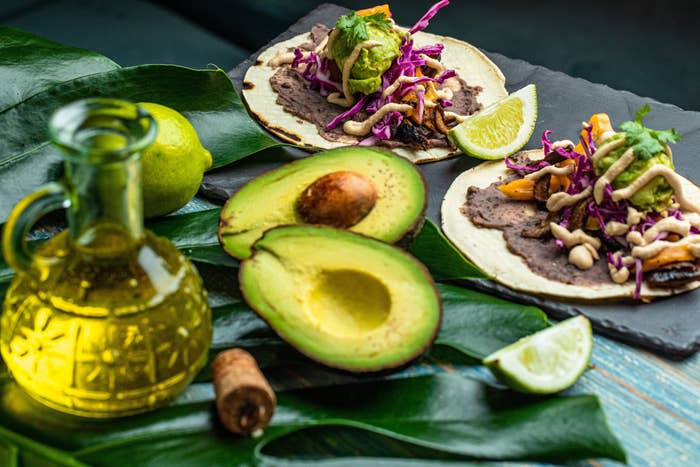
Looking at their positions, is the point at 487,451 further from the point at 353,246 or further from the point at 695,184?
the point at 695,184

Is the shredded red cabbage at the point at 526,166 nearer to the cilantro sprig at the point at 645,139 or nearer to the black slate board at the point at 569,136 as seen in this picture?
the black slate board at the point at 569,136

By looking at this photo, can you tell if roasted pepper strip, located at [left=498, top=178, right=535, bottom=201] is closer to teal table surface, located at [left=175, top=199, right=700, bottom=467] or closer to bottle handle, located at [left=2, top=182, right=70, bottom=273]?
teal table surface, located at [left=175, top=199, right=700, bottom=467]

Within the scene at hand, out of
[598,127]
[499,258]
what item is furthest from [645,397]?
[598,127]

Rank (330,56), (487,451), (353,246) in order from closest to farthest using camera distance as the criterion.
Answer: (487,451), (353,246), (330,56)

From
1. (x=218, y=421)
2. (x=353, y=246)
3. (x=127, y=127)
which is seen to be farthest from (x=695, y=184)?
(x=127, y=127)

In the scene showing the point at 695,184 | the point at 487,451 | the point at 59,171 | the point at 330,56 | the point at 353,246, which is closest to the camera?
the point at 487,451

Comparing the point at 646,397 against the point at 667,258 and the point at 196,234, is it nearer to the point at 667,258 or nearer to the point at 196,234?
the point at 667,258

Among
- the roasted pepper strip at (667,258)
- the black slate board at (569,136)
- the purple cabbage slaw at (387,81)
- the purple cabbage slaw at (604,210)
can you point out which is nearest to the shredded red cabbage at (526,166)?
the purple cabbage slaw at (604,210)
